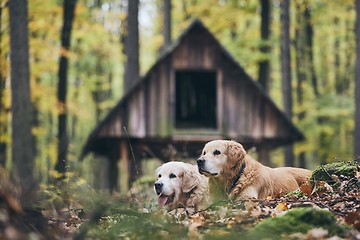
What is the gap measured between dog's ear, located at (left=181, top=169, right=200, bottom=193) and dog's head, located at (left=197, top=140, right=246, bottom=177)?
58 centimetres

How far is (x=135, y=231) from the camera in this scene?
477 centimetres

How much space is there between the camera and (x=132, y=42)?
2127cm

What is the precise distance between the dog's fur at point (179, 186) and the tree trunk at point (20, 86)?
6.77m

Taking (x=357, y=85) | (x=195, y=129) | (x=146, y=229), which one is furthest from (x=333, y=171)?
(x=195, y=129)

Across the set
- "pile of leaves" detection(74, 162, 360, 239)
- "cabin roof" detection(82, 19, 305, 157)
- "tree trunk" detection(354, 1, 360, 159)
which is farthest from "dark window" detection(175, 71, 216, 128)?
"pile of leaves" detection(74, 162, 360, 239)

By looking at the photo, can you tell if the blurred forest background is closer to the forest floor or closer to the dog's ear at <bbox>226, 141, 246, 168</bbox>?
the dog's ear at <bbox>226, 141, 246, 168</bbox>

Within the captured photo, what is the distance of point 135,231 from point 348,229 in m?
1.68

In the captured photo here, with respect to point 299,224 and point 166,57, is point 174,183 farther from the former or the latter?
point 166,57

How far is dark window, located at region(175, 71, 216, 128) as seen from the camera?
950 inches

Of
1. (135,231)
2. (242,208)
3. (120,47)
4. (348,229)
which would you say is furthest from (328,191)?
(120,47)

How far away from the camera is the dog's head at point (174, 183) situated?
8.61 metres

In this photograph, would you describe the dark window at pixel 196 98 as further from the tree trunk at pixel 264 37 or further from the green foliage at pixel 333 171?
the green foliage at pixel 333 171

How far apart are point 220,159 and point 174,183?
2.77ft

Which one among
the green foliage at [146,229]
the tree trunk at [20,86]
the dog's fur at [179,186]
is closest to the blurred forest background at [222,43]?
the tree trunk at [20,86]
